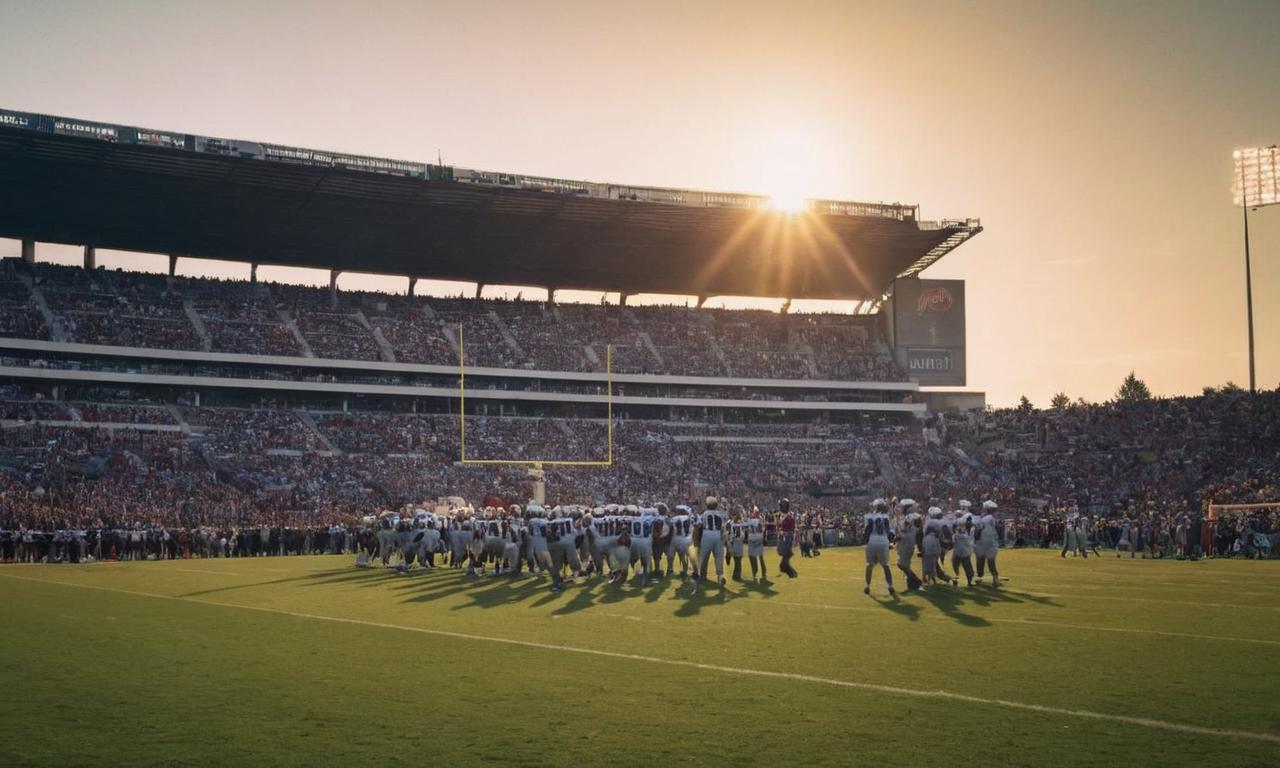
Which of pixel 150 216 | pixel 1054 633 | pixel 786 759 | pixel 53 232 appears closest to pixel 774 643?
pixel 1054 633

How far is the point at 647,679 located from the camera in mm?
10102

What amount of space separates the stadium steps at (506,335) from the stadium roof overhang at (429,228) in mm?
1928

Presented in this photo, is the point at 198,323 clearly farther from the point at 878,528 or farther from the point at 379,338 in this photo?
the point at 878,528

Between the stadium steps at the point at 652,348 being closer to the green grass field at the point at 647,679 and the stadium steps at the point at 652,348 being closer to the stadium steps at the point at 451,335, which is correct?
the stadium steps at the point at 451,335

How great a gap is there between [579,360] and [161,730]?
50.5m

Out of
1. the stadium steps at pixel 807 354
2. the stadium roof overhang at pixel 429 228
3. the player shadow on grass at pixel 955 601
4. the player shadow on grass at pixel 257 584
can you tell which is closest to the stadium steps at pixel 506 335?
the stadium roof overhang at pixel 429 228

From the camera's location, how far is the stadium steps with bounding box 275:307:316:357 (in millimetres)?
52688

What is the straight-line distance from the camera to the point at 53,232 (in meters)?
51.0

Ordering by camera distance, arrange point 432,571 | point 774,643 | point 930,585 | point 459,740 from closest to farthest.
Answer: point 459,740, point 774,643, point 930,585, point 432,571

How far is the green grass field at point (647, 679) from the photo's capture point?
7.39 meters

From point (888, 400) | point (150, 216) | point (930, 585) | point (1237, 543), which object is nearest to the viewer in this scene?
point (930, 585)

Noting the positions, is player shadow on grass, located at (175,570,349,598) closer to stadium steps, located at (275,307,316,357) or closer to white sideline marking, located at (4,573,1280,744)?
white sideline marking, located at (4,573,1280,744)

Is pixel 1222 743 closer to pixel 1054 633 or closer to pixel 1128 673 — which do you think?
pixel 1128 673

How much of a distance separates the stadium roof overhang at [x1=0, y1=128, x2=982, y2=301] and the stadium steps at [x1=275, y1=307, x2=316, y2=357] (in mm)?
2687
